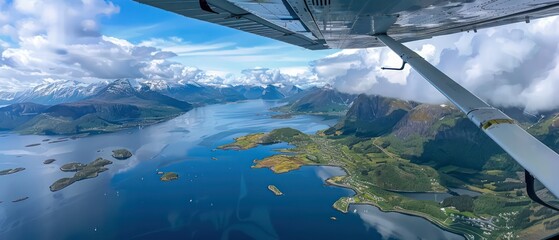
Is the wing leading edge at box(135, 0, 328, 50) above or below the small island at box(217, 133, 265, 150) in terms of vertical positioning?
above

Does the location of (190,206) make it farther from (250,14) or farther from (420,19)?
(420,19)

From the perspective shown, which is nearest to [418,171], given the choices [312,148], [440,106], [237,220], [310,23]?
[312,148]

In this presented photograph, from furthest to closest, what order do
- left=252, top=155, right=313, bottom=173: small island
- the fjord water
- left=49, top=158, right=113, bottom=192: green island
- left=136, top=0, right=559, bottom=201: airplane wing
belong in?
left=252, top=155, right=313, bottom=173: small island
left=49, top=158, right=113, bottom=192: green island
the fjord water
left=136, top=0, right=559, bottom=201: airplane wing

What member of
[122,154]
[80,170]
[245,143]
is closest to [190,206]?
[80,170]

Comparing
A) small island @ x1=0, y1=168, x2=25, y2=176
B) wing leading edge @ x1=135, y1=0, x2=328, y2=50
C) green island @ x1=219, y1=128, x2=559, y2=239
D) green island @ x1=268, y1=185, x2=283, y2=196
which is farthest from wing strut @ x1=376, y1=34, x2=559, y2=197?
small island @ x1=0, y1=168, x2=25, y2=176

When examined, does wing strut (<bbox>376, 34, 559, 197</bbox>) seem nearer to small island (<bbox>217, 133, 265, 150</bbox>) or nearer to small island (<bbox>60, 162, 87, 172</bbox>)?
small island (<bbox>217, 133, 265, 150</bbox>)

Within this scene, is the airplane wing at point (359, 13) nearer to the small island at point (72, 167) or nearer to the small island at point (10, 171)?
the small island at point (72, 167)

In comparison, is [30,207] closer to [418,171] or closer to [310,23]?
[310,23]
